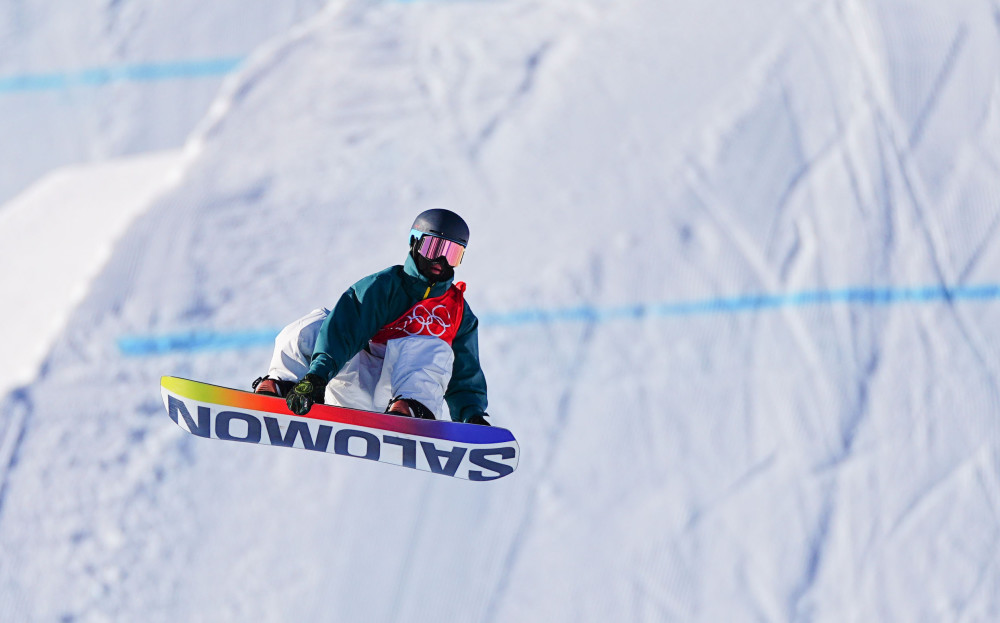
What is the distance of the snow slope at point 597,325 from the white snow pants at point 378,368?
8.68 feet

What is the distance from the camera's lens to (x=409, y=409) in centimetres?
245

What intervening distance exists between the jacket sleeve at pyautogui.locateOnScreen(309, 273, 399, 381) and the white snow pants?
9cm

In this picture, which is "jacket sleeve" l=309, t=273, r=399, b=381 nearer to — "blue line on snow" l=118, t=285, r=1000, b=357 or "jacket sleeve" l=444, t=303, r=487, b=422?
"jacket sleeve" l=444, t=303, r=487, b=422

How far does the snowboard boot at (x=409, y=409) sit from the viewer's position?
245 centimetres

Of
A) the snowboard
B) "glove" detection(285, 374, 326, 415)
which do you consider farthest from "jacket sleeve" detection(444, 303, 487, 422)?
"glove" detection(285, 374, 326, 415)

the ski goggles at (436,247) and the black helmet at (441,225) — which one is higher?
the black helmet at (441,225)

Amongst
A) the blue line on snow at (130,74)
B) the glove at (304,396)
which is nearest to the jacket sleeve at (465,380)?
the glove at (304,396)

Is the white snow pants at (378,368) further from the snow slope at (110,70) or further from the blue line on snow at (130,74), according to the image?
the blue line on snow at (130,74)

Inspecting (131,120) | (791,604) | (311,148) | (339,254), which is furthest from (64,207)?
(791,604)

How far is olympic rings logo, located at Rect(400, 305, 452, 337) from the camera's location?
100.0 inches

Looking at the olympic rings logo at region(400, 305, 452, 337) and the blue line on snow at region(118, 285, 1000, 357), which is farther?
the blue line on snow at region(118, 285, 1000, 357)

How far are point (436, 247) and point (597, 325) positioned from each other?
358 centimetres

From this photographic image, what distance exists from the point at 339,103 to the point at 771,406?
3.61 metres

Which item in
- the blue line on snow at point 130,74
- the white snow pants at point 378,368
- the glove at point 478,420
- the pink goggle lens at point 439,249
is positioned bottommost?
the glove at point 478,420
